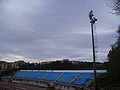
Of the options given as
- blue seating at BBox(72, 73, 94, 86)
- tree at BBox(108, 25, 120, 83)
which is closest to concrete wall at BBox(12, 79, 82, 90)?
blue seating at BBox(72, 73, 94, 86)

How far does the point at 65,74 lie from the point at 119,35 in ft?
86.0

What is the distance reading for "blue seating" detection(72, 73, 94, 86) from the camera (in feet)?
117

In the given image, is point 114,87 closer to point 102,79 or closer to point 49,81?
point 102,79

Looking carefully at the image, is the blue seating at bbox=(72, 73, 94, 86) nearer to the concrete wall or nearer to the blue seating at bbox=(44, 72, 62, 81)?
the concrete wall

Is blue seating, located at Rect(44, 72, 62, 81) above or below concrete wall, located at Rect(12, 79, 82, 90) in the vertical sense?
above

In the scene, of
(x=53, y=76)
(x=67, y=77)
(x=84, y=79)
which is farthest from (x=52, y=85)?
(x=84, y=79)

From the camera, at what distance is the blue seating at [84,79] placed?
35.7 m

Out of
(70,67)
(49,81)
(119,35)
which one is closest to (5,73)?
(70,67)

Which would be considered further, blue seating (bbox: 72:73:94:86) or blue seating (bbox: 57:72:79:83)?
blue seating (bbox: 57:72:79:83)

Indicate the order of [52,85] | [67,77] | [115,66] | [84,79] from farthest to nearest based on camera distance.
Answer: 1. [52,85]
2. [67,77]
3. [84,79]
4. [115,66]

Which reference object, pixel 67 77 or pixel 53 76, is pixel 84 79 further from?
pixel 53 76

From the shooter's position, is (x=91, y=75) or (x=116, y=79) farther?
(x=91, y=75)

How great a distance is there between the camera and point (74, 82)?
38.6 meters

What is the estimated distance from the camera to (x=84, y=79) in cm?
3772
